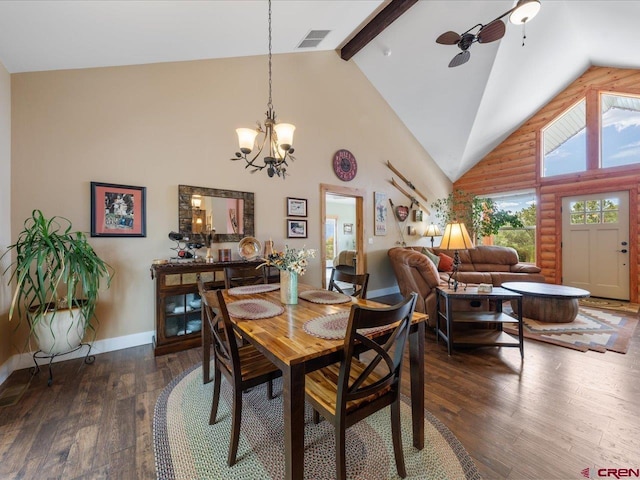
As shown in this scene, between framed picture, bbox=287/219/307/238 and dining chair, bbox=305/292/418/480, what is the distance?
9.11 feet

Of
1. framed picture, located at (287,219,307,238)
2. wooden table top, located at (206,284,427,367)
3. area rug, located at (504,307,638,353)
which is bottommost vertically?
area rug, located at (504,307,638,353)

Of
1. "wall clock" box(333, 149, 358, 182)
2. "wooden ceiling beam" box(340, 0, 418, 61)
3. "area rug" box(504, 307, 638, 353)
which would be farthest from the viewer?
"wall clock" box(333, 149, 358, 182)

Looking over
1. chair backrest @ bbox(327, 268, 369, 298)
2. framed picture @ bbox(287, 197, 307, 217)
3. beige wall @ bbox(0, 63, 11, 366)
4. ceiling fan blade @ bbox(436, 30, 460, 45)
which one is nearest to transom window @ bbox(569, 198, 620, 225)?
ceiling fan blade @ bbox(436, 30, 460, 45)

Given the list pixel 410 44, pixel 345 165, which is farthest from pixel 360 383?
pixel 410 44

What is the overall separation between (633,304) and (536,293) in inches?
117

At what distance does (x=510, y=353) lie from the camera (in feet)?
8.79

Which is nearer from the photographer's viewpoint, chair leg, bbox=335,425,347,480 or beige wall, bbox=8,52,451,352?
chair leg, bbox=335,425,347,480

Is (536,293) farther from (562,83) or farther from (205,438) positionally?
(562,83)

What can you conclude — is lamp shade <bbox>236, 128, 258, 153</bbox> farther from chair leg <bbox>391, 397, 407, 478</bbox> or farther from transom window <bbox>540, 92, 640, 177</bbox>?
transom window <bbox>540, 92, 640, 177</bbox>

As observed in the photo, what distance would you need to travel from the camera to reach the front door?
4688 millimetres

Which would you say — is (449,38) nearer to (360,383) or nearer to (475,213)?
(360,383)

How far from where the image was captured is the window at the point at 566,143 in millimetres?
5176

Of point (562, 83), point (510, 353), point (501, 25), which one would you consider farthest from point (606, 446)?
point (562, 83)

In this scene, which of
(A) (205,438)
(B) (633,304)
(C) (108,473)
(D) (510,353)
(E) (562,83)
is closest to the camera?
(C) (108,473)
